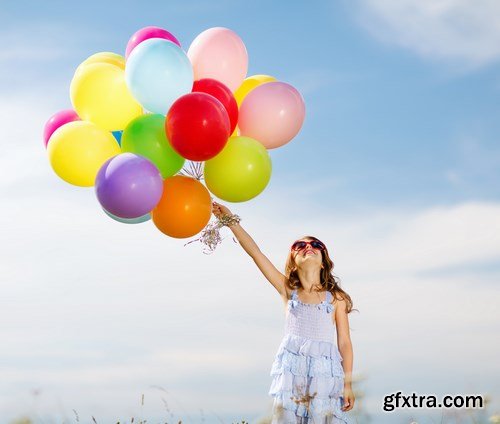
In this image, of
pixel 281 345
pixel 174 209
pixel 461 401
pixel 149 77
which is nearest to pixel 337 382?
pixel 281 345

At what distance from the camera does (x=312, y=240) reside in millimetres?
5160

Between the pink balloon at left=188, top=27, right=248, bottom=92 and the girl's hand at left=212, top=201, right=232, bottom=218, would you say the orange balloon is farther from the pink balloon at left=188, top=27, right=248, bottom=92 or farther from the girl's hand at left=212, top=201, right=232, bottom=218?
the pink balloon at left=188, top=27, right=248, bottom=92

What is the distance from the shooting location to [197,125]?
434 cm

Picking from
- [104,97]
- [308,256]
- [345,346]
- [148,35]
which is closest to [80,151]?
[104,97]

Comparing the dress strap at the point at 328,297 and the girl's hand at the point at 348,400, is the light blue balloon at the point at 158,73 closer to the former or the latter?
the dress strap at the point at 328,297

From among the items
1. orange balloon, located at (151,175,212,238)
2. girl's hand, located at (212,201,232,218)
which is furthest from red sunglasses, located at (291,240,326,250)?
orange balloon, located at (151,175,212,238)

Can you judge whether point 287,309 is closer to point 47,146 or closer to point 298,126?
point 298,126

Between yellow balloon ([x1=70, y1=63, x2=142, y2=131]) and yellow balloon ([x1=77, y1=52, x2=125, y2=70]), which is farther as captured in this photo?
yellow balloon ([x1=77, y1=52, x2=125, y2=70])

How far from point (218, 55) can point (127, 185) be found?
1238mm

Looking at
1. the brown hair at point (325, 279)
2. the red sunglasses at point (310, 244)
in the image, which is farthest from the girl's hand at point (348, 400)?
the red sunglasses at point (310, 244)

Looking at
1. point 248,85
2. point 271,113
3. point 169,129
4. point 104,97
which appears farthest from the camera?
point 248,85

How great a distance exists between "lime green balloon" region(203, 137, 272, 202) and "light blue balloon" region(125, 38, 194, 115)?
477mm

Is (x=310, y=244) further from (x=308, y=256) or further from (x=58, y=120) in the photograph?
(x=58, y=120)

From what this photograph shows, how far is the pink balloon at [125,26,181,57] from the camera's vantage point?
195 inches
